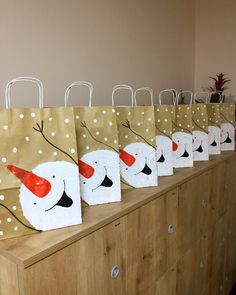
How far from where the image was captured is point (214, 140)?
1.94 m

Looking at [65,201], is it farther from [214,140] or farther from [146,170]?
[214,140]

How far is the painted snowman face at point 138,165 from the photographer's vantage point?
4.03ft

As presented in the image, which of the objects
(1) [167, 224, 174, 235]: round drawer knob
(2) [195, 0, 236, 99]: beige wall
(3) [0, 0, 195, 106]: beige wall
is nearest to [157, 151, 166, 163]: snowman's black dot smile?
(1) [167, 224, 174, 235]: round drawer knob

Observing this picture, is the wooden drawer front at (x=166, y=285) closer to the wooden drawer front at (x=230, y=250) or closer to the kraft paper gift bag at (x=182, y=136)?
the kraft paper gift bag at (x=182, y=136)

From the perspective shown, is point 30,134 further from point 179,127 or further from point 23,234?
point 179,127

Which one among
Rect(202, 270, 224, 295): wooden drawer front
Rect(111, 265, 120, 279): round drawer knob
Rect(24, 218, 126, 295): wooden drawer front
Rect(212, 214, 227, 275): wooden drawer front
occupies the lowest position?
Rect(202, 270, 224, 295): wooden drawer front

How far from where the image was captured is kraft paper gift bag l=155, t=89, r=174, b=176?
55.4 inches

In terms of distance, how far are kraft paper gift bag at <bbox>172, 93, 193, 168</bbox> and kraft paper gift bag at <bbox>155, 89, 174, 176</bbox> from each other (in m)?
0.11

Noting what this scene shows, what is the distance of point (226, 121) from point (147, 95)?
60cm

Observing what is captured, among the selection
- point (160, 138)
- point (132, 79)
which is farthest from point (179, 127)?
point (132, 79)

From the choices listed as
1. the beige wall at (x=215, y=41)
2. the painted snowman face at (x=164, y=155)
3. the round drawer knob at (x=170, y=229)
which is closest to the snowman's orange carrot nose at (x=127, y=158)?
the painted snowman face at (x=164, y=155)

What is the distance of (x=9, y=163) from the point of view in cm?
81

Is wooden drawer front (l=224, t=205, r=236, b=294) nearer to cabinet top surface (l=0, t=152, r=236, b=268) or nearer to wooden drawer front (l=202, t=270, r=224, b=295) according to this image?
wooden drawer front (l=202, t=270, r=224, b=295)

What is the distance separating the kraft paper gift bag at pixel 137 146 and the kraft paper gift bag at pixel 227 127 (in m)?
1.00
